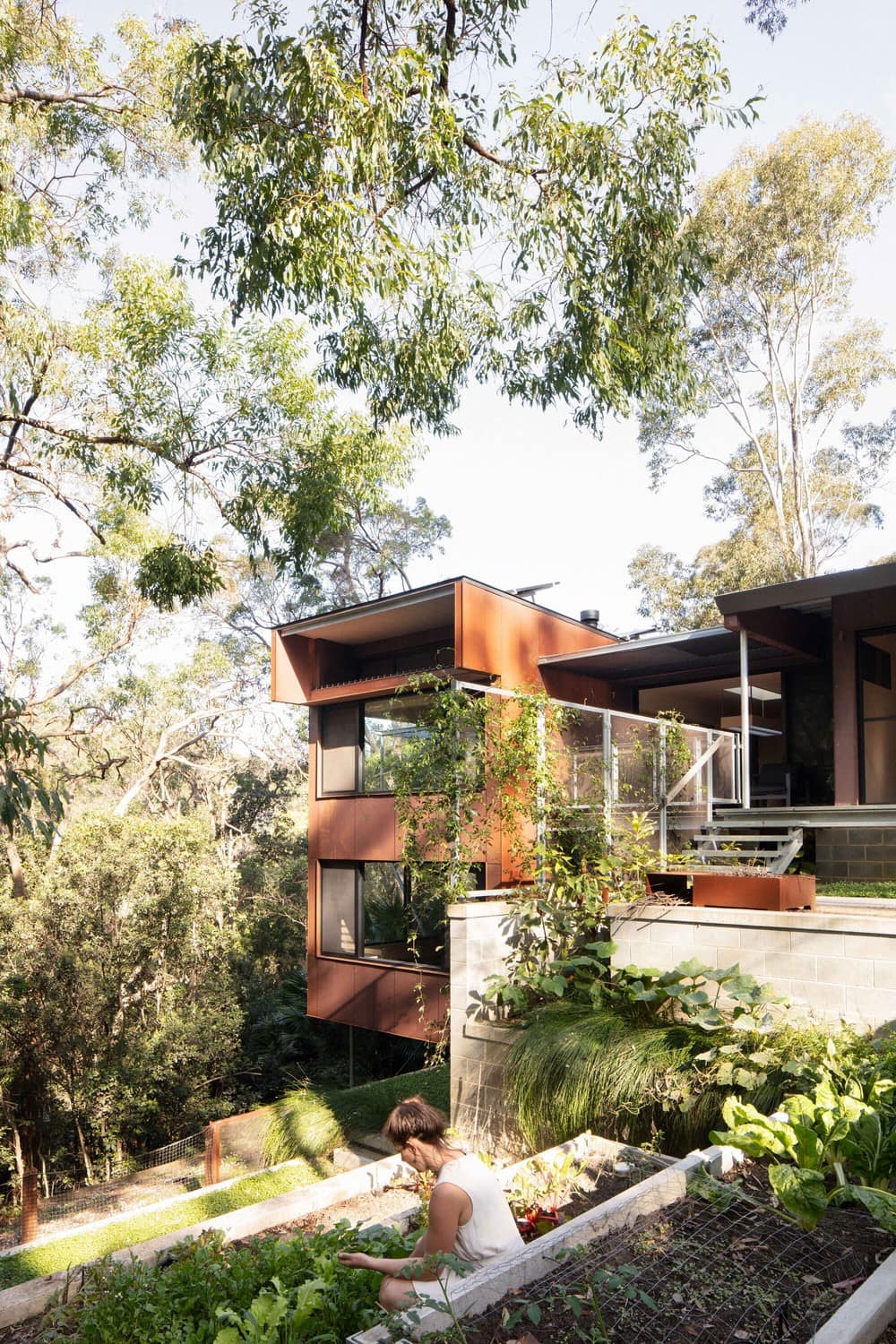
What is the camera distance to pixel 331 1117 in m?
10.5

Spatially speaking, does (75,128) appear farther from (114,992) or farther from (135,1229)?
(135,1229)

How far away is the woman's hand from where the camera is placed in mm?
3648

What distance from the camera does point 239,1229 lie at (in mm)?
5656

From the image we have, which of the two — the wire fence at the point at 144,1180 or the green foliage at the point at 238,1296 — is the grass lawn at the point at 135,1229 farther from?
the green foliage at the point at 238,1296

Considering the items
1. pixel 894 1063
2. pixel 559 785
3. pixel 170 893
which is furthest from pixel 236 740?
pixel 894 1063

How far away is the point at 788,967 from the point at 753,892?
65 cm

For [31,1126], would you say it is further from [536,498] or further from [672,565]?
[536,498]

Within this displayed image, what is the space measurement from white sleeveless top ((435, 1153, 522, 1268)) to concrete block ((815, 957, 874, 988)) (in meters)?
3.36

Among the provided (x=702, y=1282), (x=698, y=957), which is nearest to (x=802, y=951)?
(x=698, y=957)

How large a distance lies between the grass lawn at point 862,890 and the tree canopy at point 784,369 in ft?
45.4

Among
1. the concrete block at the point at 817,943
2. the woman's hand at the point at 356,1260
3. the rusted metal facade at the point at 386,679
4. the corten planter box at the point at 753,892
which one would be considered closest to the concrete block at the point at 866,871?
the corten planter box at the point at 753,892

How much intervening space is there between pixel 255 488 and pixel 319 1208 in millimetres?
7328

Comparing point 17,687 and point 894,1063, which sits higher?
point 17,687

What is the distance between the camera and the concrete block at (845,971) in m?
6.08
